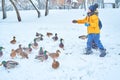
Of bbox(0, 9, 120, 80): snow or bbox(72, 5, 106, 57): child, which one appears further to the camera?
bbox(72, 5, 106, 57): child

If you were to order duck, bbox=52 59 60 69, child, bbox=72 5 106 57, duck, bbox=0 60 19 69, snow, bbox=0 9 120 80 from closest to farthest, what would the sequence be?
snow, bbox=0 9 120 80 < duck, bbox=52 59 60 69 < duck, bbox=0 60 19 69 < child, bbox=72 5 106 57

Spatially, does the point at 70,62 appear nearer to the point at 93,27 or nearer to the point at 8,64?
the point at 93,27

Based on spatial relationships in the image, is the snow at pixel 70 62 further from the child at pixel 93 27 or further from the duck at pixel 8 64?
the child at pixel 93 27

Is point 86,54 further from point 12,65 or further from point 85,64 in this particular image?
point 12,65

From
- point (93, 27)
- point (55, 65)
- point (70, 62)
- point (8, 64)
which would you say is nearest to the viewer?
point (55, 65)

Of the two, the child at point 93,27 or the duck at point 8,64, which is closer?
the duck at point 8,64

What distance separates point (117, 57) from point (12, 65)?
130 inches

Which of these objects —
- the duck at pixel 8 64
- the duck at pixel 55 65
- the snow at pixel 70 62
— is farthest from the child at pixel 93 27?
the duck at pixel 8 64

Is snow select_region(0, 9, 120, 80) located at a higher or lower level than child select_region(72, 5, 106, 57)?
lower

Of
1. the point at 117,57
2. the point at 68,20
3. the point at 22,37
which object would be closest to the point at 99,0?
the point at 68,20

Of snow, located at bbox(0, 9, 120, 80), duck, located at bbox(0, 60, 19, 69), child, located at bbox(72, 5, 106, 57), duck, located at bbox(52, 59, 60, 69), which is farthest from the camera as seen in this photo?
child, located at bbox(72, 5, 106, 57)

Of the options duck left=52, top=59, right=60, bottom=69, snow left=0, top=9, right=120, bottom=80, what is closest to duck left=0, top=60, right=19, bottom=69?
snow left=0, top=9, right=120, bottom=80

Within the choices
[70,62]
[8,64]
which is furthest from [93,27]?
[8,64]

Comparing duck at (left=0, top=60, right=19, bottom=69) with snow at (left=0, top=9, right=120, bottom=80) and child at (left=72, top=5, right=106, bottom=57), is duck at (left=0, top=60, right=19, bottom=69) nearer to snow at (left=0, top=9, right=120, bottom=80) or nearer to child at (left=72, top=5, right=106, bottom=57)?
snow at (left=0, top=9, right=120, bottom=80)
